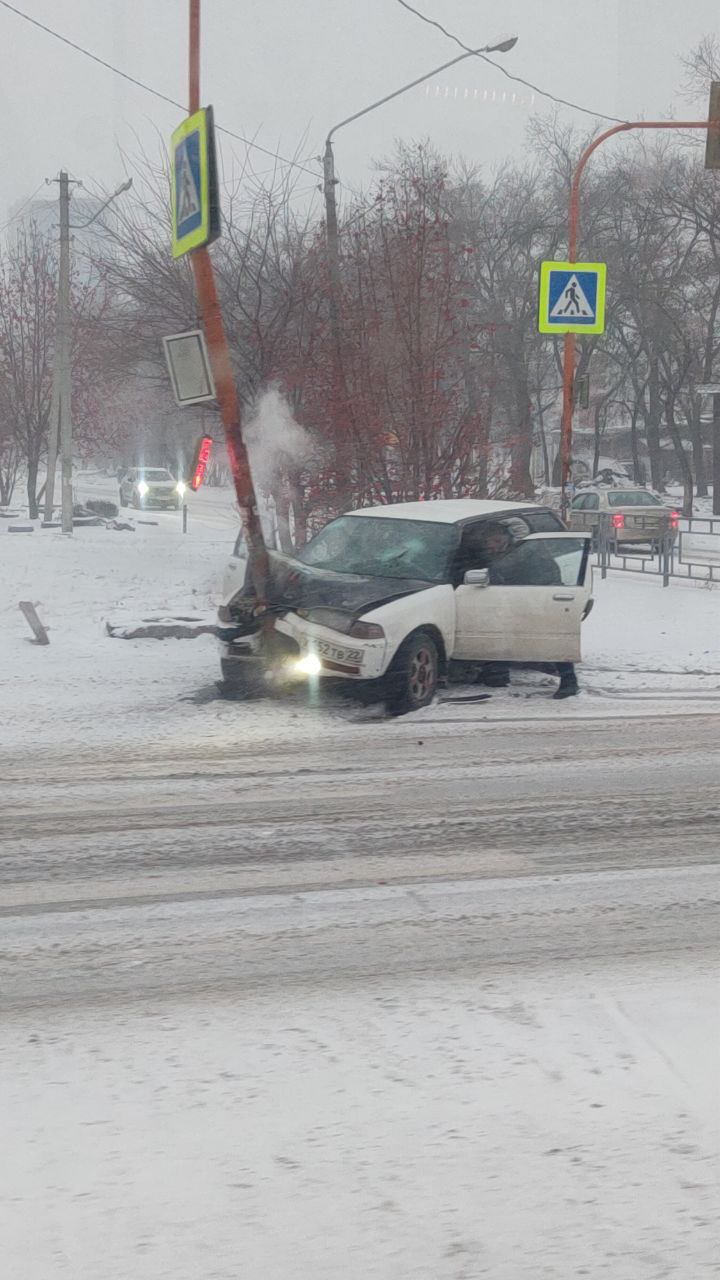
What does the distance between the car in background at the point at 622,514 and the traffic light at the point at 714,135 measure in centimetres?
909

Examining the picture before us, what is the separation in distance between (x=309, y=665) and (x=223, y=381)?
285 cm

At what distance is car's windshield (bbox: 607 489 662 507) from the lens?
3167 centimetres

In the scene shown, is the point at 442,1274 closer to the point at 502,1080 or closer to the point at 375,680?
the point at 502,1080

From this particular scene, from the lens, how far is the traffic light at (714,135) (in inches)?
559

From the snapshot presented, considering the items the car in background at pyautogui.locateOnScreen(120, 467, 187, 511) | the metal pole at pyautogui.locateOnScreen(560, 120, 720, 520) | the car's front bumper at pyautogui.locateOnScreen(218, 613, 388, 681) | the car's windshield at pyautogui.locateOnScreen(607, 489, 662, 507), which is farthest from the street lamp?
the car in background at pyautogui.locateOnScreen(120, 467, 187, 511)

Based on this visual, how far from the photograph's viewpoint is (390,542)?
11.1 meters

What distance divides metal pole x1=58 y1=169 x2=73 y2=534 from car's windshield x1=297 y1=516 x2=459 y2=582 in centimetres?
2054

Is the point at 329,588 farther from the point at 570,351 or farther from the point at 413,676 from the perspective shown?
the point at 570,351

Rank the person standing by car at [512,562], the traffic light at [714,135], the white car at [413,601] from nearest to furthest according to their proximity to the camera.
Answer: the white car at [413,601]
the person standing by car at [512,562]
the traffic light at [714,135]

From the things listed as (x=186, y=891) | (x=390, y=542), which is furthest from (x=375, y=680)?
(x=186, y=891)

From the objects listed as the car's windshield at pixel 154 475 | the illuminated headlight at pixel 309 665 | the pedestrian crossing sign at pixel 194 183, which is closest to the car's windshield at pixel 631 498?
the pedestrian crossing sign at pixel 194 183

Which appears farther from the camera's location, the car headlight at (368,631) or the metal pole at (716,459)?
the metal pole at (716,459)

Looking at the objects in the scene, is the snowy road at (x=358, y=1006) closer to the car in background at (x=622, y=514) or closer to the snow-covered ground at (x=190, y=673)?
the snow-covered ground at (x=190, y=673)

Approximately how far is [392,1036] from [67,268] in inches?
1177
